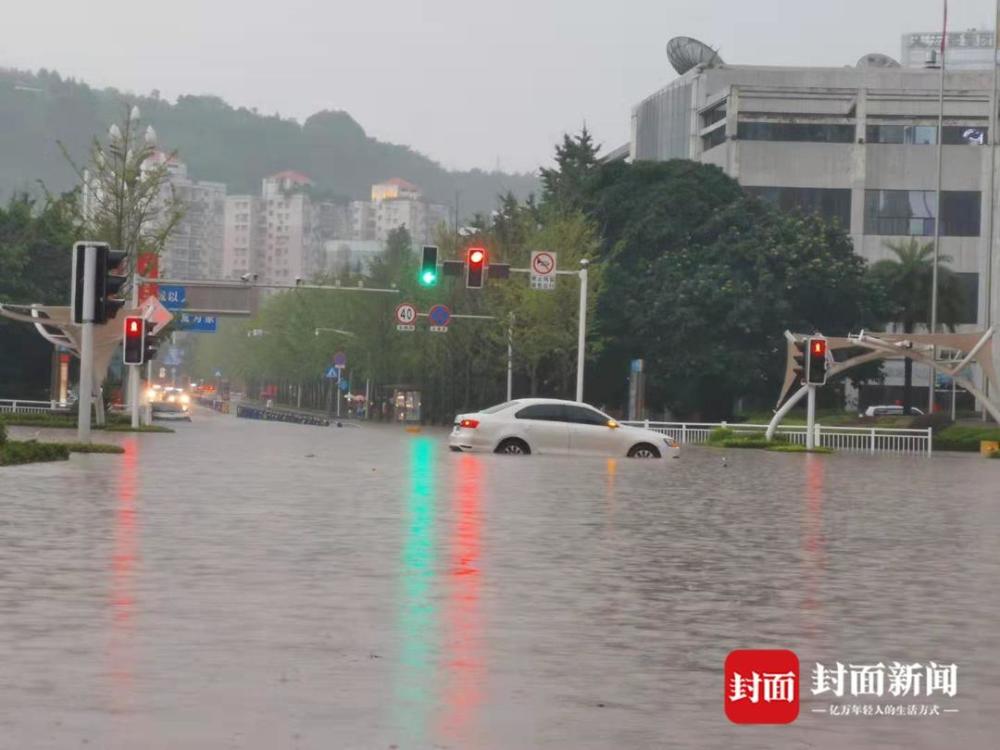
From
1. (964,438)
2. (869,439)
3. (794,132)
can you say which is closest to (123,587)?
(869,439)

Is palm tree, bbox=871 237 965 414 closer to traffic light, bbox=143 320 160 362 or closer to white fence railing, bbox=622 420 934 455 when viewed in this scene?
white fence railing, bbox=622 420 934 455

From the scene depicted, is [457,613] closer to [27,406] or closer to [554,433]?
[554,433]

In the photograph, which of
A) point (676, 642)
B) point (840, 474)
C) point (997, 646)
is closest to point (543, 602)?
point (676, 642)

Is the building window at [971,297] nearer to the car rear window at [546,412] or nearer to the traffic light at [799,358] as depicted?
the traffic light at [799,358]

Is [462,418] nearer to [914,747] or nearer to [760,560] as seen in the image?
[760,560]

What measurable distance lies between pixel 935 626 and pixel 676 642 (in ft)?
6.75

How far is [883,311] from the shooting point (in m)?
90.7

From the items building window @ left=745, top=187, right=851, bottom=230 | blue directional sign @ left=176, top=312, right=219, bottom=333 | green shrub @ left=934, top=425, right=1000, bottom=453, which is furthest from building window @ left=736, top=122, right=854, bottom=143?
green shrub @ left=934, top=425, right=1000, bottom=453

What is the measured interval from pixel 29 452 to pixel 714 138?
3617 inches

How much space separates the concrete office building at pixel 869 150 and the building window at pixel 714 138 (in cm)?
18

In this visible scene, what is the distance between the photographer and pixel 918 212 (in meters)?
110

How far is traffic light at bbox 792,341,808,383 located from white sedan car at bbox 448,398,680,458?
1355 cm

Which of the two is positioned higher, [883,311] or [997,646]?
[883,311]

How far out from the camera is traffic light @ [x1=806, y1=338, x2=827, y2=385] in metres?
54.7
